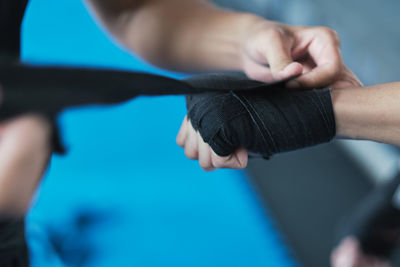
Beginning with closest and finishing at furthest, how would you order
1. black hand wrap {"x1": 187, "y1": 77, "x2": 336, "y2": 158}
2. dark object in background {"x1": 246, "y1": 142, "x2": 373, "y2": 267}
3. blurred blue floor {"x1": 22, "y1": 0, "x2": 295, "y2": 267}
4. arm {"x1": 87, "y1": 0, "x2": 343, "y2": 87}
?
black hand wrap {"x1": 187, "y1": 77, "x2": 336, "y2": 158}
arm {"x1": 87, "y1": 0, "x2": 343, "y2": 87}
blurred blue floor {"x1": 22, "y1": 0, "x2": 295, "y2": 267}
dark object in background {"x1": 246, "y1": 142, "x2": 373, "y2": 267}

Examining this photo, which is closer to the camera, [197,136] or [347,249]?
[197,136]

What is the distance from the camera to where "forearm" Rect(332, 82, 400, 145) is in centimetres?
50

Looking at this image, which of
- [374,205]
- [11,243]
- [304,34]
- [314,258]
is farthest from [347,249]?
[11,243]

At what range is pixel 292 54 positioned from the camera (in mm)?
585

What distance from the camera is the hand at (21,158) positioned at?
35cm

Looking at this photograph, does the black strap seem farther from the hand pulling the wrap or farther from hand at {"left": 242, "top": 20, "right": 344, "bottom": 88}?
hand at {"left": 242, "top": 20, "right": 344, "bottom": 88}

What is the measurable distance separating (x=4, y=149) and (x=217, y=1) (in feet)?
6.89

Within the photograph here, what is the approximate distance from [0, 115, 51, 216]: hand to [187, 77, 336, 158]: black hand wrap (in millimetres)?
174

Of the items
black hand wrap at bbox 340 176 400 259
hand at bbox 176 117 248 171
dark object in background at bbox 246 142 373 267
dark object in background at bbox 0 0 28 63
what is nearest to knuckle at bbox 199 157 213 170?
hand at bbox 176 117 248 171

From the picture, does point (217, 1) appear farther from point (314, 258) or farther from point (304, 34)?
point (304, 34)

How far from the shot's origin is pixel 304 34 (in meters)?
0.58

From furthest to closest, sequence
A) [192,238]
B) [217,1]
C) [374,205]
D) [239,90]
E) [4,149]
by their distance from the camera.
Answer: [217,1] < [192,238] < [374,205] < [239,90] < [4,149]

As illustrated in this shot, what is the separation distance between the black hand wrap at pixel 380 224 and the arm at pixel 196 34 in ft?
2.17

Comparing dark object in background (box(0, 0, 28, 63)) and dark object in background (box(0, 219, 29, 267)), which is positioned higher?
dark object in background (box(0, 0, 28, 63))
